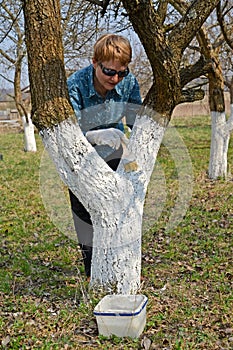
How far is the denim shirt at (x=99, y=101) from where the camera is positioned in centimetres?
318

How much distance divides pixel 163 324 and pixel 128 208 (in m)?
0.77

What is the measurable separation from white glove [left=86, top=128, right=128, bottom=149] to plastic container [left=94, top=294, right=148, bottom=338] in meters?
1.01

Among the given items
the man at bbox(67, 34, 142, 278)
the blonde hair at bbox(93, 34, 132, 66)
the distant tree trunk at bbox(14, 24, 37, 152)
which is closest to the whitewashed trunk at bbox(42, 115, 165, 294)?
the man at bbox(67, 34, 142, 278)

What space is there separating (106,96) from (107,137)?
1.01ft

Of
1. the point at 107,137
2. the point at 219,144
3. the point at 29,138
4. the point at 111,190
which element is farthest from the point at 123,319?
the point at 29,138

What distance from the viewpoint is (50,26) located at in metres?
2.94

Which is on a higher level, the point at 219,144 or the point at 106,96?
the point at 106,96

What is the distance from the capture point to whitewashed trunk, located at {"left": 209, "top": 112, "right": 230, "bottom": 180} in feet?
26.6

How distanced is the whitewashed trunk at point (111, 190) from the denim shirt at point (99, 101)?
17 centimetres

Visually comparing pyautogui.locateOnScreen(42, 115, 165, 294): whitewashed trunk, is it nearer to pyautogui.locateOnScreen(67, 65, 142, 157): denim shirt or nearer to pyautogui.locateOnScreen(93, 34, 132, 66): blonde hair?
pyautogui.locateOnScreen(67, 65, 142, 157): denim shirt

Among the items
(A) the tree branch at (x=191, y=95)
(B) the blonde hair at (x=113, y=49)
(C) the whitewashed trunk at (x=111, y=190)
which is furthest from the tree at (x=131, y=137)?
(A) the tree branch at (x=191, y=95)

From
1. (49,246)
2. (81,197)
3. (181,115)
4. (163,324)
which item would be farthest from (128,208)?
(181,115)

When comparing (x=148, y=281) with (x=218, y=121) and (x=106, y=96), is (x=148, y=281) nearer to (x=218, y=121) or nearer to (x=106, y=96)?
(x=106, y=96)

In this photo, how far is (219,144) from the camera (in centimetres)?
815
